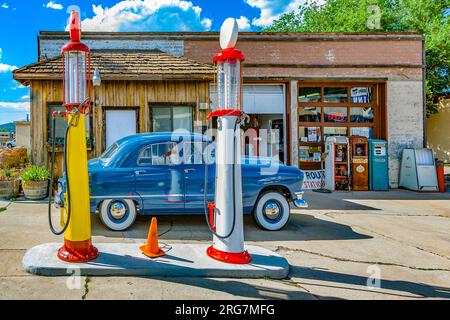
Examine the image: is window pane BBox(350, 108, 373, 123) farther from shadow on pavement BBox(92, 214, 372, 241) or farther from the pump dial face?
the pump dial face

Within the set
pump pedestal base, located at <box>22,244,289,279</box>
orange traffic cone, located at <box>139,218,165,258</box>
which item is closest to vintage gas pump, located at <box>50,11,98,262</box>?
pump pedestal base, located at <box>22,244,289,279</box>

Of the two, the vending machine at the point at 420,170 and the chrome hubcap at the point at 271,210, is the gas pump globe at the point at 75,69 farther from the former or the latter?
the vending machine at the point at 420,170

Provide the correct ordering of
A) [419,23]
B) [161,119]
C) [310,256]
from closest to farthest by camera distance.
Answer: [310,256]
[161,119]
[419,23]

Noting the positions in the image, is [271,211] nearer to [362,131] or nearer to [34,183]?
[34,183]

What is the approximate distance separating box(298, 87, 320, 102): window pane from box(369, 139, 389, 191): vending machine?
8.35 feet

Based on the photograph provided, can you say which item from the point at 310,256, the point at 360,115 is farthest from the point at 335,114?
the point at 310,256

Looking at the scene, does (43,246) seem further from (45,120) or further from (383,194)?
(383,194)

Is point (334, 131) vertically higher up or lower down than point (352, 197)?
higher up

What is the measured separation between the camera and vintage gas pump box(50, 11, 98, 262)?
152 inches

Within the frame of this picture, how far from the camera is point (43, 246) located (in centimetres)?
436

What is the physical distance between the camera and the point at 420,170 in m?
11.4

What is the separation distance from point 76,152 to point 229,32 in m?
2.28

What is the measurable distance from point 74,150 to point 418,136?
12.1m

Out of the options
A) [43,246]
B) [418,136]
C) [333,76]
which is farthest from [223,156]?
[418,136]
